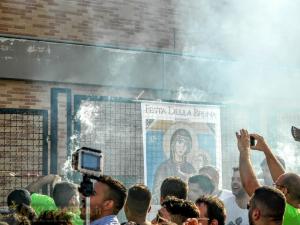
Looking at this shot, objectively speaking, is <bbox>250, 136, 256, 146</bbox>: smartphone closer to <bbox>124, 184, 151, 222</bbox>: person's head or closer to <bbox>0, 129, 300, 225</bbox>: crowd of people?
<bbox>0, 129, 300, 225</bbox>: crowd of people

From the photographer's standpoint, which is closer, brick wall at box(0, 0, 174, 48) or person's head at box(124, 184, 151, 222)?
person's head at box(124, 184, 151, 222)

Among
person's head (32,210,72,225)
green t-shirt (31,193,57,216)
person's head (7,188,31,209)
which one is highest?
person's head (32,210,72,225)

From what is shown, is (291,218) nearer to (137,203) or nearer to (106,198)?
(137,203)

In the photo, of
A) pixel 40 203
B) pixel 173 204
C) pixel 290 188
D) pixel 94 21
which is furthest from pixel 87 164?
pixel 94 21

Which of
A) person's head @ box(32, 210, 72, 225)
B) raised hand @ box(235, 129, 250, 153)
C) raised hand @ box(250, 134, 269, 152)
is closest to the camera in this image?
person's head @ box(32, 210, 72, 225)

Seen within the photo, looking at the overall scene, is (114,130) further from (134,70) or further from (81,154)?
(81,154)

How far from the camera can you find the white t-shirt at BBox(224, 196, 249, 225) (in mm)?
5806

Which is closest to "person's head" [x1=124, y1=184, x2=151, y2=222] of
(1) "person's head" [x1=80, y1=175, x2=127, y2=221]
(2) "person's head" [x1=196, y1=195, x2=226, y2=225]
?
(1) "person's head" [x1=80, y1=175, x2=127, y2=221]

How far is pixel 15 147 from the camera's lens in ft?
29.8

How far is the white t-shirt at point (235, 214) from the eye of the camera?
5.81 meters

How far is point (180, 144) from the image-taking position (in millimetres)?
8977

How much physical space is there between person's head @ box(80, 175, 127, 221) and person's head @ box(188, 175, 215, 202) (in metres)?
1.78

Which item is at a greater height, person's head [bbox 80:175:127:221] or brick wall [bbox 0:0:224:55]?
brick wall [bbox 0:0:224:55]

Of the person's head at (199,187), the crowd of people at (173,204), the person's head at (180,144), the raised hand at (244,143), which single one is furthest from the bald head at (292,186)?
the person's head at (180,144)
